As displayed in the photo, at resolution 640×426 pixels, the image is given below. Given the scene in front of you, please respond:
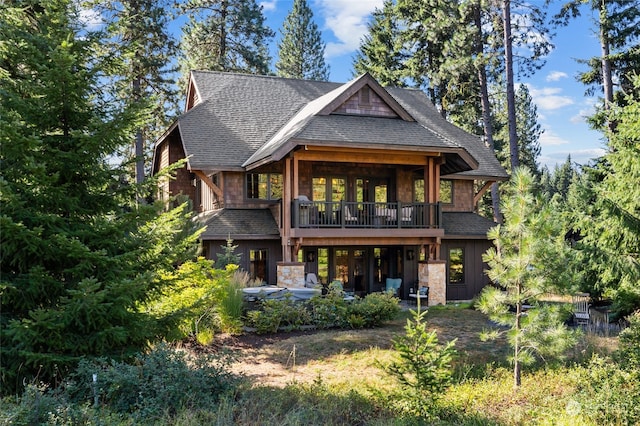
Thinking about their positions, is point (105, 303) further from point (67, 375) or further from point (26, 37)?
point (26, 37)

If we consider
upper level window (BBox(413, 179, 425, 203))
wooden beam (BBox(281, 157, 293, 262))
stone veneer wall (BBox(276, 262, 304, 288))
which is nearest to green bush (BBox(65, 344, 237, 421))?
stone veneer wall (BBox(276, 262, 304, 288))

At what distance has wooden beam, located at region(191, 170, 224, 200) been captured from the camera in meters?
16.2

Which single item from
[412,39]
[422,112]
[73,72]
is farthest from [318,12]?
[73,72]

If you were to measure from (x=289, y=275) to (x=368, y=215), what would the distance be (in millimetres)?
3502

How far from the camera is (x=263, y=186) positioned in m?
17.3

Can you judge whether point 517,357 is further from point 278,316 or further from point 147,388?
point 278,316

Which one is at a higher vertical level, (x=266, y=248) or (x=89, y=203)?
(x=89, y=203)

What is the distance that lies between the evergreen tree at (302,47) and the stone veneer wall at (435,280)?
30.2 m

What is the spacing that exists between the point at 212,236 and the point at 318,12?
114ft

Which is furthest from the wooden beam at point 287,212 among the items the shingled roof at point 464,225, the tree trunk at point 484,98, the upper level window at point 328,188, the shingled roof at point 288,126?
the tree trunk at point 484,98

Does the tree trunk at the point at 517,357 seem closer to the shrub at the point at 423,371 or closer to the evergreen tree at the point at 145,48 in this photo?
the shrub at the point at 423,371

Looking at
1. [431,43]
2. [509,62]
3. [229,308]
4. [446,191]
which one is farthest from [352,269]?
[431,43]

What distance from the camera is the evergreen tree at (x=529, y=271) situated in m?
7.12

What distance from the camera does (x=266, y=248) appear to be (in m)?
16.3
